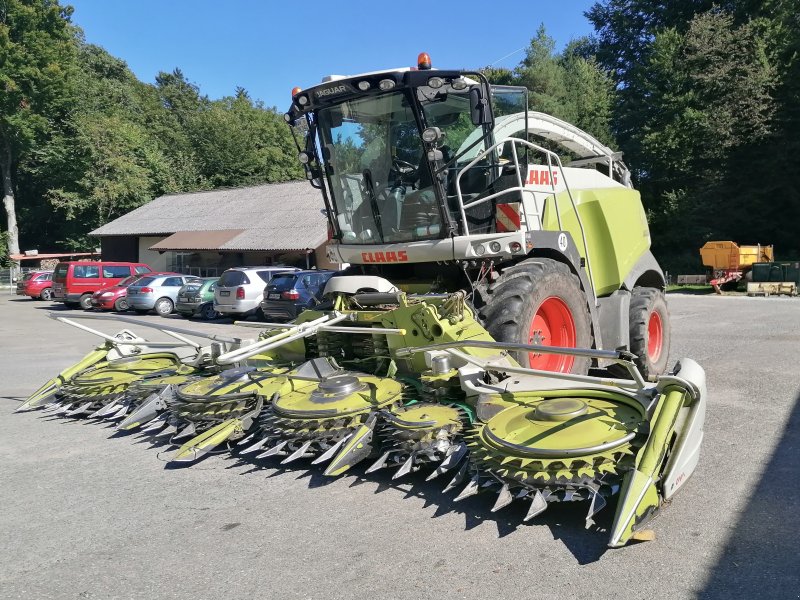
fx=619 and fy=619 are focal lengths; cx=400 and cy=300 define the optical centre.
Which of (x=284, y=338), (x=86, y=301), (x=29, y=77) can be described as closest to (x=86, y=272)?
(x=86, y=301)

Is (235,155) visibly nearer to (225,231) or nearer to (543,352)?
(225,231)

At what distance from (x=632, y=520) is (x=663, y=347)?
5.83 metres

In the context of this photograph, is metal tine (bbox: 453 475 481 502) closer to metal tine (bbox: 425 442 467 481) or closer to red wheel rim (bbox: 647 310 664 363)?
metal tine (bbox: 425 442 467 481)

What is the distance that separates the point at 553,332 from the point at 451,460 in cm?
240

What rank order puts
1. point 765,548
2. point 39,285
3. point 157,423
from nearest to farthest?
point 765,548 < point 157,423 < point 39,285

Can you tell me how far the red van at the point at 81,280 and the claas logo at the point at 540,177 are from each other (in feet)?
69.7

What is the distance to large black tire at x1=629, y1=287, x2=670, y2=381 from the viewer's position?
24.2 ft

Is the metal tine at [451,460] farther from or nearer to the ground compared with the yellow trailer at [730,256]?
nearer to the ground

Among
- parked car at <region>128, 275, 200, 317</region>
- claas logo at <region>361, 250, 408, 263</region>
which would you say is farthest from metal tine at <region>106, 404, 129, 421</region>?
→ parked car at <region>128, 275, 200, 317</region>

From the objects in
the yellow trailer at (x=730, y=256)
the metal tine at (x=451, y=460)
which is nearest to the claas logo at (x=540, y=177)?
the metal tine at (x=451, y=460)

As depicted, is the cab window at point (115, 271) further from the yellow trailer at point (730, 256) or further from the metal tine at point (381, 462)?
the yellow trailer at point (730, 256)

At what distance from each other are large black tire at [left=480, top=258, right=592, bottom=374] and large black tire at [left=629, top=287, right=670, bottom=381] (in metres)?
1.36

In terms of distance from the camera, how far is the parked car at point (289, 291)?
1570cm

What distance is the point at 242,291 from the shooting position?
17.5 m
